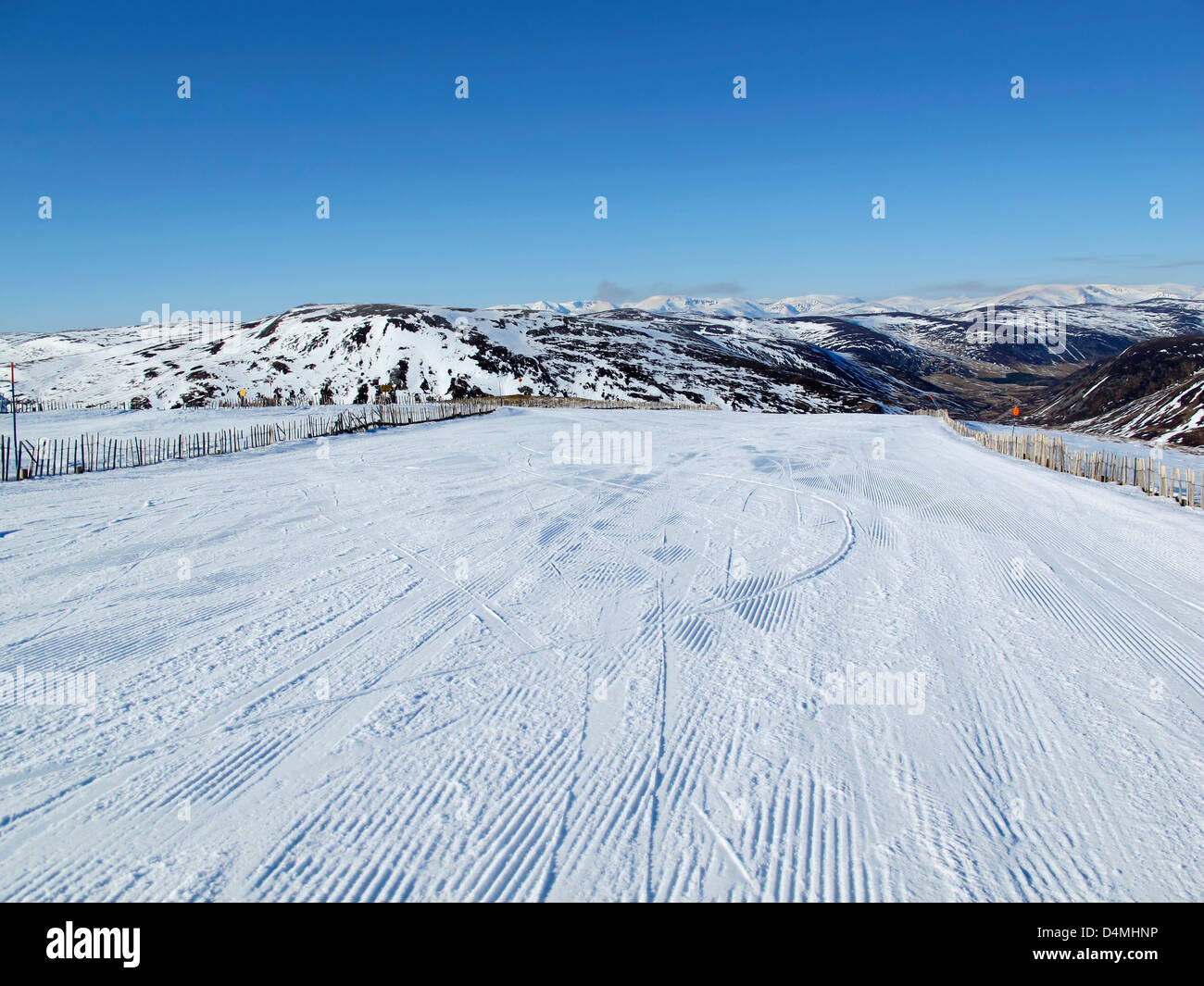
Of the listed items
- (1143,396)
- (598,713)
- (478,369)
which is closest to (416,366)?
(478,369)

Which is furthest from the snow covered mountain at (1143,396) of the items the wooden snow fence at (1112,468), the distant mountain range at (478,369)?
the wooden snow fence at (1112,468)

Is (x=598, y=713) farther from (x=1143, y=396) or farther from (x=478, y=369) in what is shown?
(x=1143, y=396)

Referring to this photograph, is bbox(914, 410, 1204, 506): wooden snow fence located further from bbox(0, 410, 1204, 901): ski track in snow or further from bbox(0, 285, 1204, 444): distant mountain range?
bbox(0, 285, 1204, 444): distant mountain range

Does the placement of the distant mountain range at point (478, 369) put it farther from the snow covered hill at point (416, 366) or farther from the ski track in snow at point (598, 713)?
the ski track in snow at point (598, 713)

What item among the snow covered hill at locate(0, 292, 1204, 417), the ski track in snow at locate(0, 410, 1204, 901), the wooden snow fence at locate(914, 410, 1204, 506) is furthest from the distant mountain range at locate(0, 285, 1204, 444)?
the ski track in snow at locate(0, 410, 1204, 901)

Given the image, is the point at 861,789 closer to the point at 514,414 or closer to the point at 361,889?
the point at 361,889

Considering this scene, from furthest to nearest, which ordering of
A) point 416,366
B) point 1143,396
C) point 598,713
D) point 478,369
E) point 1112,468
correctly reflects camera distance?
point 1143,396, point 416,366, point 478,369, point 1112,468, point 598,713

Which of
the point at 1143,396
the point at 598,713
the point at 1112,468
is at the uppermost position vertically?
the point at 1143,396
